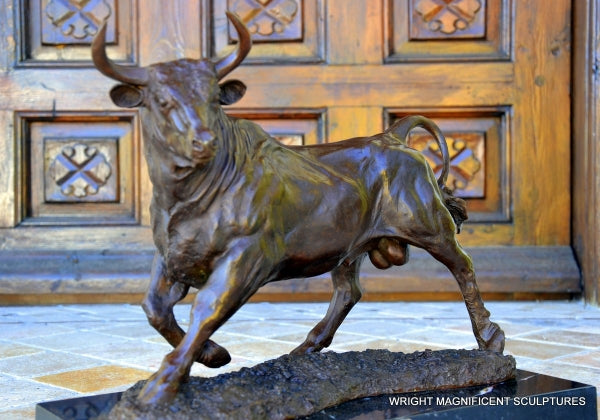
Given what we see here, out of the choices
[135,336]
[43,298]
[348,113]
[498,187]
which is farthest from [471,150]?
[43,298]

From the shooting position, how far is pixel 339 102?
13.1 ft

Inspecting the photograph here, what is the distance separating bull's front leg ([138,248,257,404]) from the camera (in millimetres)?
1469

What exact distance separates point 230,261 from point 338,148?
0.45 metres

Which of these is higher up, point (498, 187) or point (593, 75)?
point (593, 75)

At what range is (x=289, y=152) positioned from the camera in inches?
68.2

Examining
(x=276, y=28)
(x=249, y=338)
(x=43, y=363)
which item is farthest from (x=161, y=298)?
(x=276, y=28)

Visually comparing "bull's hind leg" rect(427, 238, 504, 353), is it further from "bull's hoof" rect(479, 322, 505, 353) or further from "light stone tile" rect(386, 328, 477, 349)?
"light stone tile" rect(386, 328, 477, 349)

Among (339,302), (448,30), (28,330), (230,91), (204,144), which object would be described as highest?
(448,30)

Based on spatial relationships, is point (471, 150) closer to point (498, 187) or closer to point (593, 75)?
point (498, 187)

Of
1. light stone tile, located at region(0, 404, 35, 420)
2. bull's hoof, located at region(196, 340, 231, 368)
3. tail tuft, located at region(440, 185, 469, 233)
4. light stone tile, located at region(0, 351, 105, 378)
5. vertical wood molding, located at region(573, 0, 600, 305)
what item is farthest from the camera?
vertical wood molding, located at region(573, 0, 600, 305)

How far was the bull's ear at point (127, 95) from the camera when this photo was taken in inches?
59.4

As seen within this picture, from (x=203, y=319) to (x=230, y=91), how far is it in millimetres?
457

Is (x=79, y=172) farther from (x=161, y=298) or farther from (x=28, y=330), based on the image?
(x=161, y=298)

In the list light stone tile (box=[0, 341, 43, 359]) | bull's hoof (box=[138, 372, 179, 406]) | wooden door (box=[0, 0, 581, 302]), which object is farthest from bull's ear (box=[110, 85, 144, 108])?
wooden door (box=[0, 0, 581, 302])
